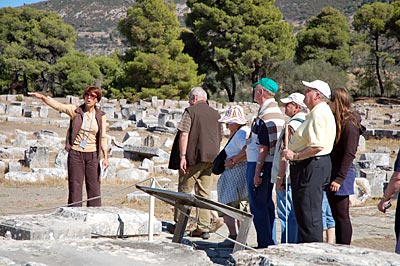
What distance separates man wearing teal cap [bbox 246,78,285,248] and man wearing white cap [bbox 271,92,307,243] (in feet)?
0.39


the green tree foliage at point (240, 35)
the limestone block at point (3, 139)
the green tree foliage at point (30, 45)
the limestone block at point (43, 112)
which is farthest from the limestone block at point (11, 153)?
the green tree foliage at point (30, 45)

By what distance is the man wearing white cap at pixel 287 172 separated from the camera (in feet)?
20.4

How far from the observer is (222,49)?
147 ft

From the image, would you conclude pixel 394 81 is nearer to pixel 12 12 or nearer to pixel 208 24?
pixel 208 24

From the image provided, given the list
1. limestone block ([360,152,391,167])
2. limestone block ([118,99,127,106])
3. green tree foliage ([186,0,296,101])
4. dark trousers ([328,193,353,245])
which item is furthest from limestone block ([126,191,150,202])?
green tree foliage ([186,0,296,101])

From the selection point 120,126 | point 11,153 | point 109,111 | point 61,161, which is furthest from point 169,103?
point 61,161

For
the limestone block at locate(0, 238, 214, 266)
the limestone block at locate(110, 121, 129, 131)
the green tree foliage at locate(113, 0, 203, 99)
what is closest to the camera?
the limestone block at locate(0, 238, 214, 266)

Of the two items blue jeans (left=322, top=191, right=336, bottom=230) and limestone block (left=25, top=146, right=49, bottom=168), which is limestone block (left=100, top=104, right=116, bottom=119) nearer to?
limestone block (left=25, top=146, right=49, bottom=168)

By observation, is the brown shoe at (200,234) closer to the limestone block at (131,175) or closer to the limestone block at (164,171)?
the limestone block at (131,175)

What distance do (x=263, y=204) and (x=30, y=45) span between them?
1730 inches

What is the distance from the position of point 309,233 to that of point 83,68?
43775 millimetres

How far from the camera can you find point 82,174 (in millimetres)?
8203

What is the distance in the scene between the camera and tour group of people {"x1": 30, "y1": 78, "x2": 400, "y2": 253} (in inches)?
229

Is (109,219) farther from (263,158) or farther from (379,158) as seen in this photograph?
(379,158)
